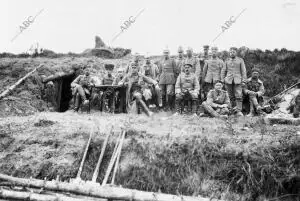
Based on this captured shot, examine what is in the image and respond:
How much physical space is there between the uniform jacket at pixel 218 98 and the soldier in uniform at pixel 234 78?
81 cm

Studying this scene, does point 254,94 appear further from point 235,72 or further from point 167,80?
point 167,80

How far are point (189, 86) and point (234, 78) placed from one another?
1.43m

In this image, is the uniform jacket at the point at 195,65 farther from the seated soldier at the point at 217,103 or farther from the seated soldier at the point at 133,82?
the seated soldier at the point at 217,103

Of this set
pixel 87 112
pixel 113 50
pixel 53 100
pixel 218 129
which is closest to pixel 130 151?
pixel 218 129

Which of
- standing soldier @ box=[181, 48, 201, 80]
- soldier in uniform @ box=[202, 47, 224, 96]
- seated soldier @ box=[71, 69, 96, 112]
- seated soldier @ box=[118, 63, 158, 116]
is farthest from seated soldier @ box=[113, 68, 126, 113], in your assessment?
soldier in uniform @ box=[202, 47, 224, 96]

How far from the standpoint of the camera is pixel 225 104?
1006cm

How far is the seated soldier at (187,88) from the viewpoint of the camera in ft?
35.3

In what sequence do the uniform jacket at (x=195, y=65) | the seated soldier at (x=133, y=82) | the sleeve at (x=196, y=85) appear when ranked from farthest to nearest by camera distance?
the uniform jacket at (x=195, y=65) → the seated soldier at (x=133, y=82) → the sleeve at (x=196, y=85)

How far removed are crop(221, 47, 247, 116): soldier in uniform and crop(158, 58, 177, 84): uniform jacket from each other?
1735 mm

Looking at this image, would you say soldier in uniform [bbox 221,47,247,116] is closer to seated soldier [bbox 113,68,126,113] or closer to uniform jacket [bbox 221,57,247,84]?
uniform jacket [bbox 221,57,247,84]

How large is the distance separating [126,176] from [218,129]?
8.22ft

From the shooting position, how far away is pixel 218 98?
401 inches

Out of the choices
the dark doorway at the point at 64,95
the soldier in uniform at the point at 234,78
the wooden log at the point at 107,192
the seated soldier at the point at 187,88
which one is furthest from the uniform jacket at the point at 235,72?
the dark doorway at the point at 64,95

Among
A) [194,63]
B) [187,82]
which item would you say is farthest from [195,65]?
[187,82]
